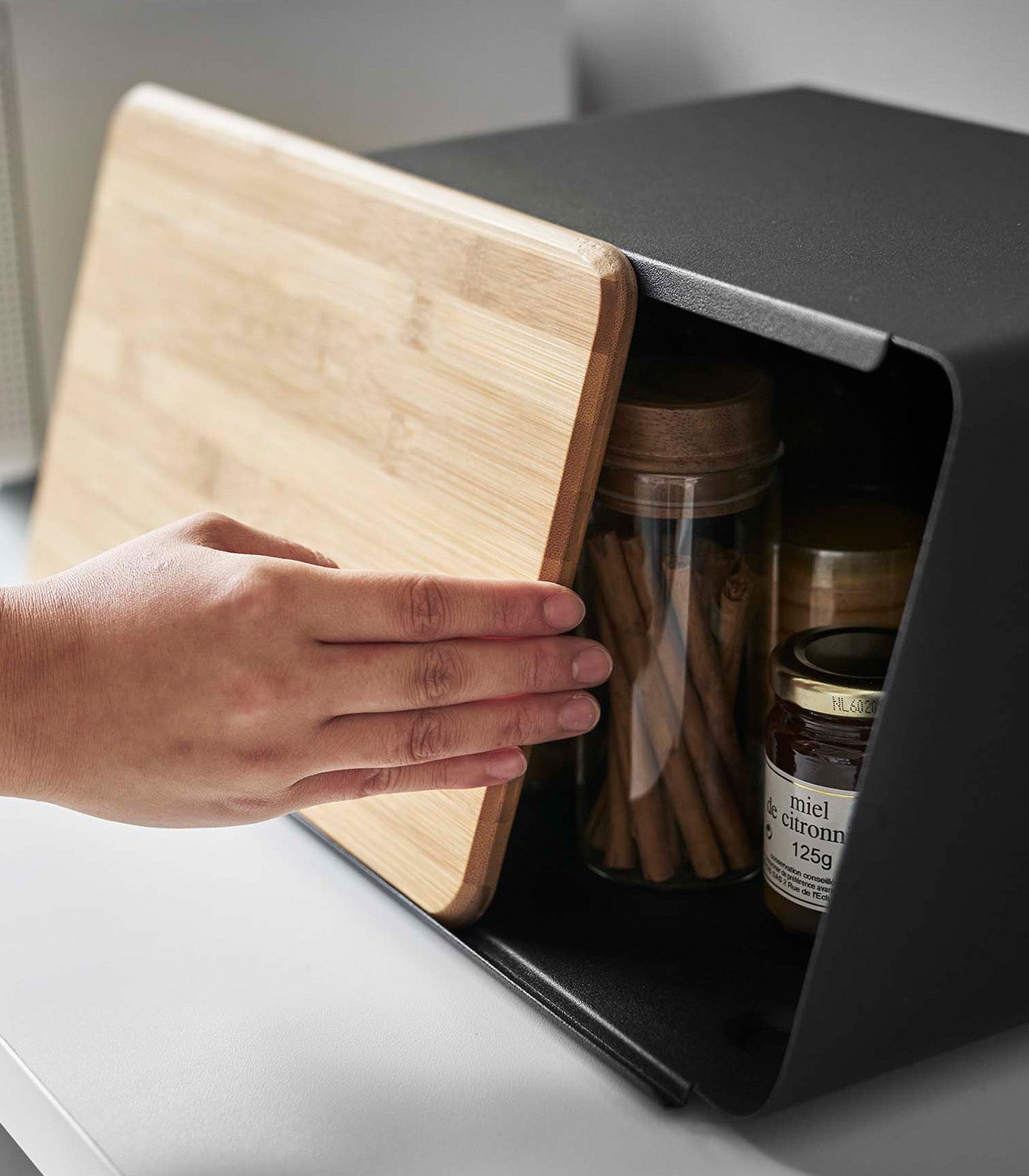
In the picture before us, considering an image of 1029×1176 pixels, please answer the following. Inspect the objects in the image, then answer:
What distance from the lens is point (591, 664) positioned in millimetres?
642

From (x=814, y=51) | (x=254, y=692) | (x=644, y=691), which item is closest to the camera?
(x=254, y=692)

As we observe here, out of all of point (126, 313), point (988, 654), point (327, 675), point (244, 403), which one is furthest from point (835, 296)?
point (126, 313)

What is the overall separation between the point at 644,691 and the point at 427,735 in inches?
4.6

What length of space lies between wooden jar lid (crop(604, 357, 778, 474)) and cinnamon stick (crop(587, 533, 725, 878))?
47 millimetres

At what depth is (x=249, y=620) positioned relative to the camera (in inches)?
23.7

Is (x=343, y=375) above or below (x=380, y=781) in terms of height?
above

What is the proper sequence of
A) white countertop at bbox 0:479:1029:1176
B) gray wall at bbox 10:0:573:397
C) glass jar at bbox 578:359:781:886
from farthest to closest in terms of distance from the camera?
gray wall at bbox 10:0:573:397 < glass jar at bbox 578:359:781:886 < white countertop at bbox 0:479:1029:1176

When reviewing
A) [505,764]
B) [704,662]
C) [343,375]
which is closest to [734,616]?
[704,662]

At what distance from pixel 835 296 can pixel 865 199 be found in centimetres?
20

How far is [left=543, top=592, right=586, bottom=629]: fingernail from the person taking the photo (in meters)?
0.63

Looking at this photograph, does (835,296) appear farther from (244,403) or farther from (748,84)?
(748,84)

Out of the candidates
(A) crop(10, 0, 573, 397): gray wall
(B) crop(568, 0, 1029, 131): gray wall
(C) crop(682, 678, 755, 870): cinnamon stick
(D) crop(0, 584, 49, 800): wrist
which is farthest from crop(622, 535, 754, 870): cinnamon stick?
(A) crop(10, 0, 573, 397): gray wall

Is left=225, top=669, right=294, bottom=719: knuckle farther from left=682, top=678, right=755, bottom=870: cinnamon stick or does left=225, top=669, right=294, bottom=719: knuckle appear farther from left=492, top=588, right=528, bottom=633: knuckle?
left=682, top=678, right=755, bottom=870: cinnamon stick

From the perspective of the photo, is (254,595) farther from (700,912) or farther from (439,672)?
(700,912)
